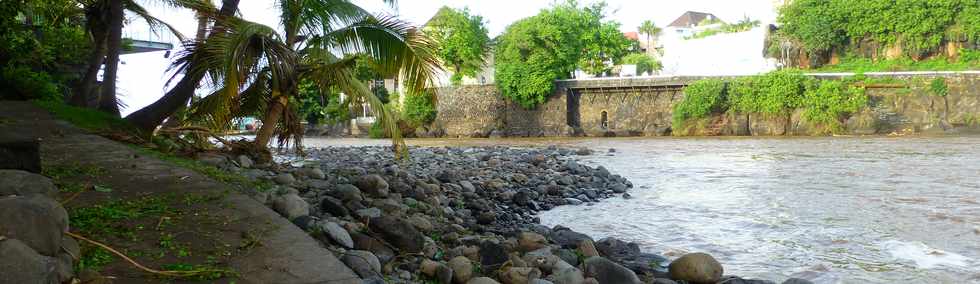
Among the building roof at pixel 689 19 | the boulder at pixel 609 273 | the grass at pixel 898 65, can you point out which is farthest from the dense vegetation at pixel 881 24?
the boulder at pixel 609 273

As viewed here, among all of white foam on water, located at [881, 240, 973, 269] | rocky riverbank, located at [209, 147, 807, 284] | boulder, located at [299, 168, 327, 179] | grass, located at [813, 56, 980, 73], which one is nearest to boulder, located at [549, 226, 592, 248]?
rocky riverbank, located at [209, 147, 807, 284]

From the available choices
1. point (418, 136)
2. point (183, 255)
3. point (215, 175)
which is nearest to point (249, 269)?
point (183, 255)

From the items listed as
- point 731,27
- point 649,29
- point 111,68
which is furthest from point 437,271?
point 649,29

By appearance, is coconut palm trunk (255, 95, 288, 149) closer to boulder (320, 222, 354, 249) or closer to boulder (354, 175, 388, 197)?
boulder (354, 175, 388, 197)

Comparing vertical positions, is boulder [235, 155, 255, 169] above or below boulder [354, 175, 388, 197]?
above

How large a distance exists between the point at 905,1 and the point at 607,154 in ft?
86.2

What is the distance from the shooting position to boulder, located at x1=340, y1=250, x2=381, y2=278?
4102mm

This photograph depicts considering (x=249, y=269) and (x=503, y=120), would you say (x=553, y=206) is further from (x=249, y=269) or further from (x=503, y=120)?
(x=503, y=120)

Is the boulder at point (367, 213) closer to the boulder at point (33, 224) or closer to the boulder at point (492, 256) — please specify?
the boulder at point (492, 256)

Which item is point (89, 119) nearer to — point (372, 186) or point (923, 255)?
point (372, 186)

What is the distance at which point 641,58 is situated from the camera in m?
54.5

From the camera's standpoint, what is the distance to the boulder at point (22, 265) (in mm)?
2467

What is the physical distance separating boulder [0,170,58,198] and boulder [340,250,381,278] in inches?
63.0

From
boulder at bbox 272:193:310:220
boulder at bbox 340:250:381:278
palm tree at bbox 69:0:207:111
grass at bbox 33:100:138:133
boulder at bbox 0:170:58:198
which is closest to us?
boulder at bbox 0:170:58:198
